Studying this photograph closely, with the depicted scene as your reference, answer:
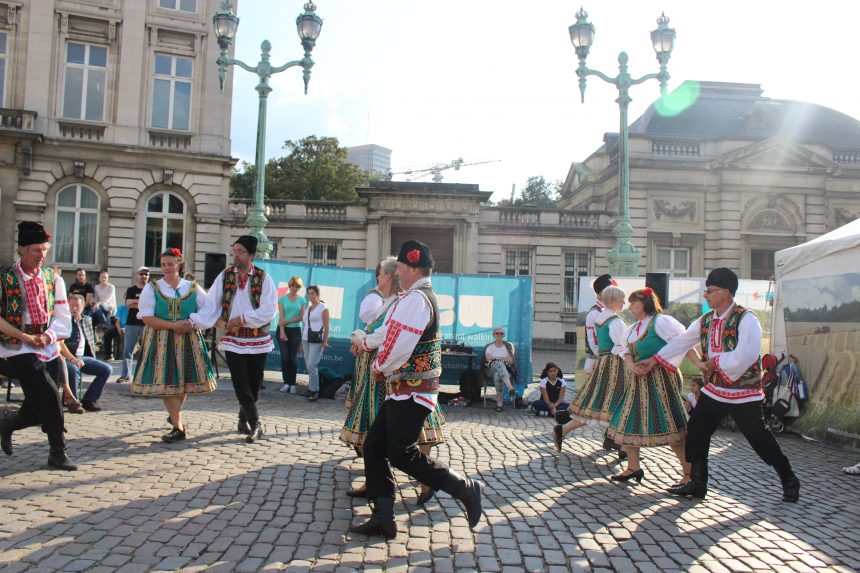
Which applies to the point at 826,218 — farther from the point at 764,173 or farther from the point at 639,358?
the point at 639,358

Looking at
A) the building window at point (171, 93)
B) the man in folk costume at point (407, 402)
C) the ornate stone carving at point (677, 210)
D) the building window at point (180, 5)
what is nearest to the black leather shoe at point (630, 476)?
the man in folk costume at point (407, 402)

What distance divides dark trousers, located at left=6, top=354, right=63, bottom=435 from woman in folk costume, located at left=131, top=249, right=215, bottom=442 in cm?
106

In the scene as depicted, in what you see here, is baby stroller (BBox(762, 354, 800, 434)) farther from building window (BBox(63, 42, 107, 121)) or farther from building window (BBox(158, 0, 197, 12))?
building window (BBox(158, 0, 197, 12))

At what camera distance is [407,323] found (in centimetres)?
441

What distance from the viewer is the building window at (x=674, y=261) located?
28.2 meters

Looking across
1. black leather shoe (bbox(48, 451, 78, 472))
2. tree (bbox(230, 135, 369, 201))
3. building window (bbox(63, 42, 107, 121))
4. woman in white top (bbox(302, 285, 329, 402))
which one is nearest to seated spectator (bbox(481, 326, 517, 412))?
A: woman in white top (bbox(302, 285, 329, 402))

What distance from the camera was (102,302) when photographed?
49.6 ft

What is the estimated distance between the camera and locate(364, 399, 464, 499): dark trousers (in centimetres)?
438

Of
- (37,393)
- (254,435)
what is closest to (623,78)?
(254,435)

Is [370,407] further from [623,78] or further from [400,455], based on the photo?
[623,78]

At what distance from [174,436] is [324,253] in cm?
2014

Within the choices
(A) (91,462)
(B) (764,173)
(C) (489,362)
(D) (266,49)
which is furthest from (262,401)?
(B) (764,173)

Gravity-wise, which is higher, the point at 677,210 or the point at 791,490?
Result: the point at 677,210

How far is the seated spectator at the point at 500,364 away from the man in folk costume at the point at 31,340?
6.89 m
